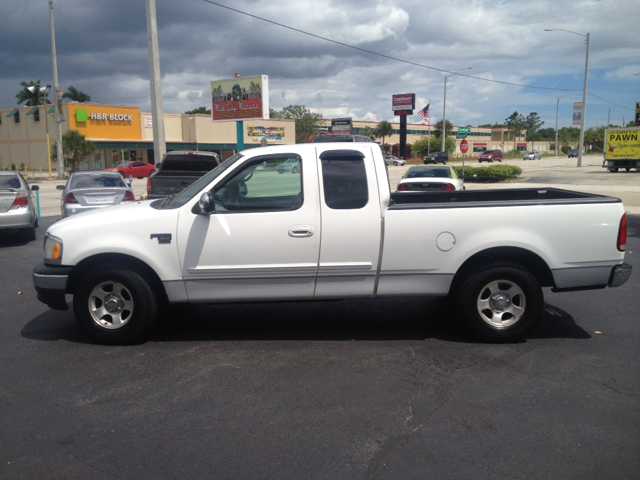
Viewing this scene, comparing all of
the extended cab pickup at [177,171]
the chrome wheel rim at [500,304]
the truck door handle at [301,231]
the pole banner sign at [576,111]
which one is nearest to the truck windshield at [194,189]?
the truck door handle at [301,231]

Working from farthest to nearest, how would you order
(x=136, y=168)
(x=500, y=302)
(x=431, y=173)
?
(x=136, y=168) < (x=431, y=173) < (x=500, y=302)

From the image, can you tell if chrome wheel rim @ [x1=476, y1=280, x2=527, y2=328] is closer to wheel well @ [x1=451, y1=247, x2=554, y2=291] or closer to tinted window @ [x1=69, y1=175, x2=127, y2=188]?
wheel well @ [x1=451, y1=247, x2=554, y2=291]

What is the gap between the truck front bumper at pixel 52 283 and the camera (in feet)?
18.3

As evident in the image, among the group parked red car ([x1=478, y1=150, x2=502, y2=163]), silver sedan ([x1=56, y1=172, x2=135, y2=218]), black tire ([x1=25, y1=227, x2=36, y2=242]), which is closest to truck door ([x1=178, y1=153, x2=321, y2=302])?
silver sedan ([x1=56, y1=172, x2=135, y2=218])

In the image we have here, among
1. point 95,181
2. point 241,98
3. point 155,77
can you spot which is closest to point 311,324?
point 95,181

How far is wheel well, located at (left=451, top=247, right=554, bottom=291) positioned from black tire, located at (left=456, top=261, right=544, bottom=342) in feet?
0.24

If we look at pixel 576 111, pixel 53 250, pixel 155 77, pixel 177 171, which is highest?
pixel 576 111

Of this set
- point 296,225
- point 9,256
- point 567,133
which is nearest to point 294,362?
point 296,225

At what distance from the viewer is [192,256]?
5.54 meters

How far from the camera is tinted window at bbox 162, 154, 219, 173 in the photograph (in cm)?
1541

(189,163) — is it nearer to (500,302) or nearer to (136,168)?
(500,302)

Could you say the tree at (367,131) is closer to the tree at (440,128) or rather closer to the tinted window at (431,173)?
the tree at (440,128)

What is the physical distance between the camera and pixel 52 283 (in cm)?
559

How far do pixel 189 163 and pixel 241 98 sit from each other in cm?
2248
